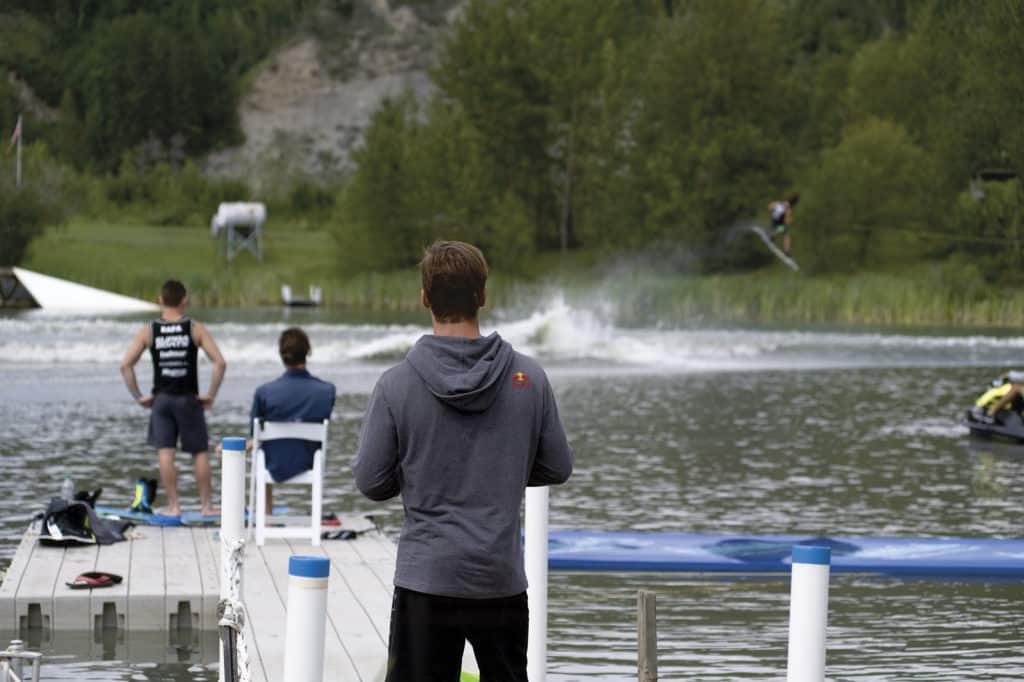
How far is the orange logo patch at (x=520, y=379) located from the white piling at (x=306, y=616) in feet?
2.41

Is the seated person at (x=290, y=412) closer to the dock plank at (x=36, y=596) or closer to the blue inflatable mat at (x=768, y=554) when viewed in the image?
the dock plank at (x=36, y=596)

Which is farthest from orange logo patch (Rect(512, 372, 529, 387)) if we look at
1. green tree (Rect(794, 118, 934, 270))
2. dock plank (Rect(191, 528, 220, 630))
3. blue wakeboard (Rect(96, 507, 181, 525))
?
green tree (Rect(794, 118, 934, 270))

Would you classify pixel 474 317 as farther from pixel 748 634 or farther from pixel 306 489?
pixel 306 489

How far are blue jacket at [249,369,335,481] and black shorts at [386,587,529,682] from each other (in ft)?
20.3

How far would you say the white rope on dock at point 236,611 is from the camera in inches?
242

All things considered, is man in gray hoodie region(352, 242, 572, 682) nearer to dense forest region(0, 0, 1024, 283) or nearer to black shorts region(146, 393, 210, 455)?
black shorts region(146, 393, 210, 455)

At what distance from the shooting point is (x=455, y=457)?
208 inches

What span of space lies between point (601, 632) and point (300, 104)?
112907mm

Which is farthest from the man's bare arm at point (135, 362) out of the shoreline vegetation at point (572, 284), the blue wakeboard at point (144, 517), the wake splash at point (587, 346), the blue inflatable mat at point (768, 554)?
the shoreline vegetation at point (572, 284)

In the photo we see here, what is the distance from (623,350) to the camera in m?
38.5

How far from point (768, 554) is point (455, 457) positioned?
24.3 ft

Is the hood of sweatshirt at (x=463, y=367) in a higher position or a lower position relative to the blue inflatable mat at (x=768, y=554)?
higher

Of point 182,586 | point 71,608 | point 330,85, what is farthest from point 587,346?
point 330,85

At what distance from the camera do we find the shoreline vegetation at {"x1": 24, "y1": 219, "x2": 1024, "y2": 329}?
52.9 metres
